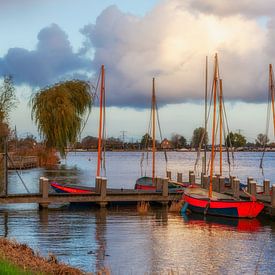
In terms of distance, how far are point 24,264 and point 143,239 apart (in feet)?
35.3

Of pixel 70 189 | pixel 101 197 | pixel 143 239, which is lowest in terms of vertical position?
pixel 143 239

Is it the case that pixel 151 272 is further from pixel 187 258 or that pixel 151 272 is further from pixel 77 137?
pixel 77 137

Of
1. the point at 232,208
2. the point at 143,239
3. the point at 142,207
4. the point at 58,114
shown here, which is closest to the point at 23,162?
the point at 58,114

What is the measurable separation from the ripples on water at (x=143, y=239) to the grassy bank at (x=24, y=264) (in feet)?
9.13

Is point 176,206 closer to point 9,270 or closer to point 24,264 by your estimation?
point 24,264

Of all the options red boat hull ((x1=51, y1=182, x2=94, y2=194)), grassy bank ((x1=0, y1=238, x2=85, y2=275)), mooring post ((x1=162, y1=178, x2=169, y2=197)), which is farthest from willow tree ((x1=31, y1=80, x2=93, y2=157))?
grassy bank ((x1=0, y1=238, x2=85, y2=275))

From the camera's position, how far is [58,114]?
5422 cm

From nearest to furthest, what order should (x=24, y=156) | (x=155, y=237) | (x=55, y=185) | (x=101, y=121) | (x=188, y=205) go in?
(x=155, y=237), (x=188, y=205), (x=55, y=185), (x=101, y=121), (x=24, y=156)

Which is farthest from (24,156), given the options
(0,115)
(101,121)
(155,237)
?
(155,237)

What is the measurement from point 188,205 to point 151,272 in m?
14.9

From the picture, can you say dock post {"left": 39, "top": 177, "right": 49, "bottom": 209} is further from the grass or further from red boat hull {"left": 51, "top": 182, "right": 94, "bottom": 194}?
the grass

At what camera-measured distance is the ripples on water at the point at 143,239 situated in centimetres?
1853

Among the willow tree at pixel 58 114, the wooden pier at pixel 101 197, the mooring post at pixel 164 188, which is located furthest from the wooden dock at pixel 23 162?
the mooring post at pixel 164 188

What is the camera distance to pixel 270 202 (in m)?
30.5
